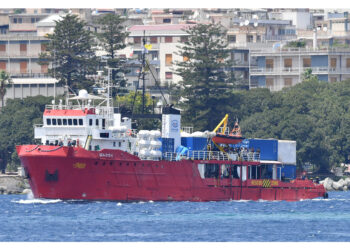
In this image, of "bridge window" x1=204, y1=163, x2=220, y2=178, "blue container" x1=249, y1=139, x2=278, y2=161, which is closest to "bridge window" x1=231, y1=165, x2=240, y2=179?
"bridge window" x1=204, y1=163, x2=220, y2=178

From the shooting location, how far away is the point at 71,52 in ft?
510

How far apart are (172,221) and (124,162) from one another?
540 inches

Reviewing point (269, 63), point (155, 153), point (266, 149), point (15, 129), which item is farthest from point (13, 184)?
point (269, 63)

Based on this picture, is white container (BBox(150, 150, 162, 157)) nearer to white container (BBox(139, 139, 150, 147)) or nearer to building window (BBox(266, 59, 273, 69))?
white container (BBox(139, 139, 150, 147))

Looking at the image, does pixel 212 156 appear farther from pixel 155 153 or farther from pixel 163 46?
pixel 163 46

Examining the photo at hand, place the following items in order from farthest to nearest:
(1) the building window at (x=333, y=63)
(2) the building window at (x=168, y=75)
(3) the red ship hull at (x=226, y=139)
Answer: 1. (2) the building window at (x=168, y=75)
2. (1) the building window at (x=333, y=63)
3. (3) the red ship hull at (x=226, y=139)

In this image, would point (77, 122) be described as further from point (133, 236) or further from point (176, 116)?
point (133, 236)

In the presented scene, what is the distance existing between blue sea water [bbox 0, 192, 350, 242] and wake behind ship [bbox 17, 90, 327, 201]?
1.53 meters

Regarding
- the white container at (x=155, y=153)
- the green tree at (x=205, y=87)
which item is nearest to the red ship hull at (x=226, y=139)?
the white container at (x=155, y=153)

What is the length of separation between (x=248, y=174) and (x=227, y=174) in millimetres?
2378

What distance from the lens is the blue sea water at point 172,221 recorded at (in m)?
78.2

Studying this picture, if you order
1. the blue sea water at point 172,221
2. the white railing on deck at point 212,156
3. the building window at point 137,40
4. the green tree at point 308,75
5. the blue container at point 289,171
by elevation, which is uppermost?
the building window at point 137,40

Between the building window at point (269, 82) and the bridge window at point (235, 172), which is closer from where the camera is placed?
the bridge window at point (235, 172)

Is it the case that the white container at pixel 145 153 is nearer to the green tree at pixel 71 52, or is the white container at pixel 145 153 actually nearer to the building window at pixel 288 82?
the green tree at pixel 71 52
